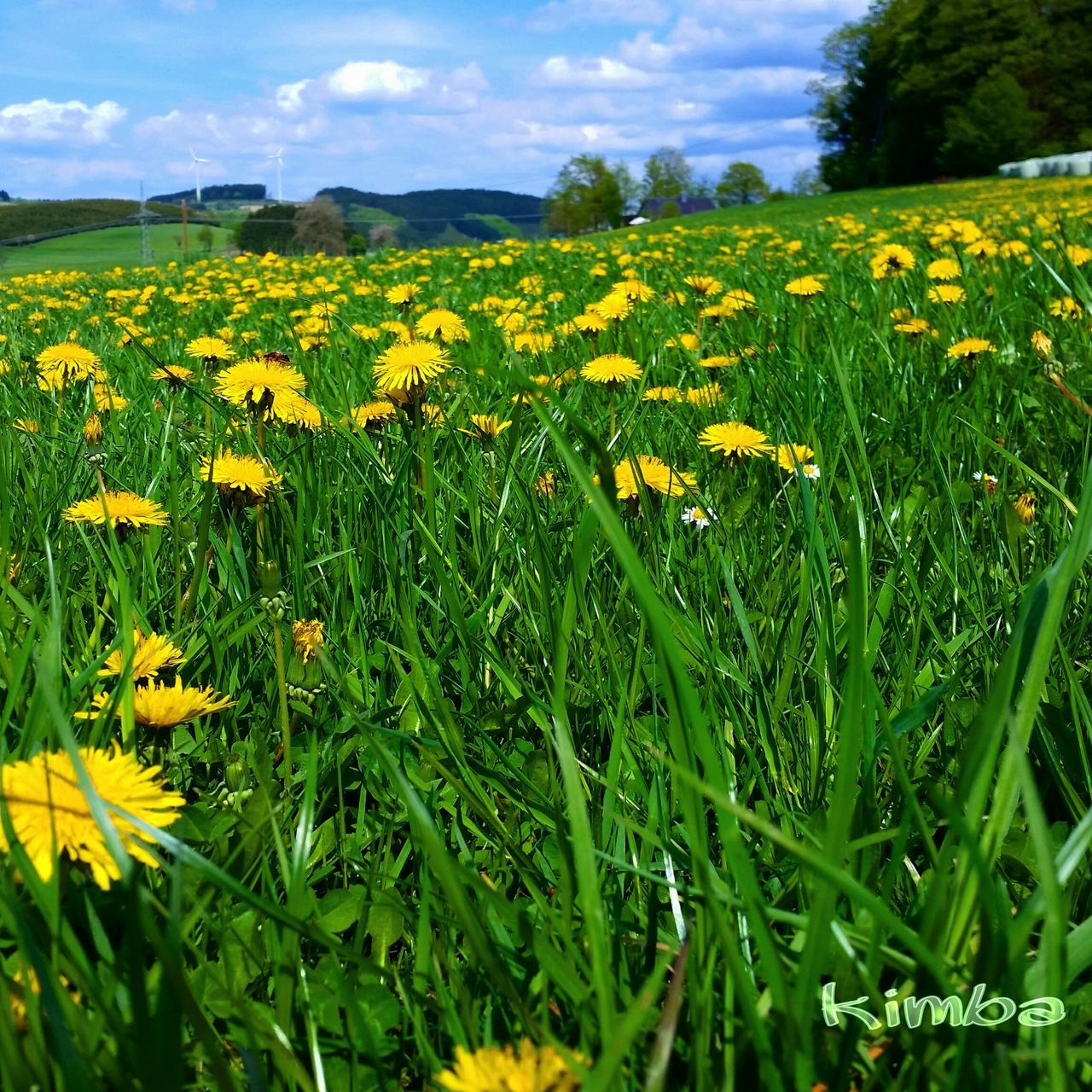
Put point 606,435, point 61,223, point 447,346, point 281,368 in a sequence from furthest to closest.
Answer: point 61,223 → point 447,346 → point 606,435 → point 281,368

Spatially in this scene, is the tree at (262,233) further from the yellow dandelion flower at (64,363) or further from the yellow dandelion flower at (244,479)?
the yellow dandelion flower at (244,479)

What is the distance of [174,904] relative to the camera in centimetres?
45

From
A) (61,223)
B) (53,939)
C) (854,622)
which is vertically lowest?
(53,939)

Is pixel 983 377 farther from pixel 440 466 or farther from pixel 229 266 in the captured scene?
pixel 229 266

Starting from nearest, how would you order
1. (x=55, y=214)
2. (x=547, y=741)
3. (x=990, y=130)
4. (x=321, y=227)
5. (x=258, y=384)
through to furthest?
(x=547, y=741) → (x=258, y=384) → (x=321, y=227) → (x=990, y=130) → (x=55, y=214)

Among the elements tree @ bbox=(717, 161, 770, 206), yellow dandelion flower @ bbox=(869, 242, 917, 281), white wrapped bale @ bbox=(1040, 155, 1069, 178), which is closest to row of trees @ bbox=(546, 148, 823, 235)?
tree @ bbox=(717, 161, 770, 206)

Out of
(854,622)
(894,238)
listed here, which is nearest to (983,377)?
(854,622)

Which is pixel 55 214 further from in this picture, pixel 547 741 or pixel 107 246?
pixel 547 741

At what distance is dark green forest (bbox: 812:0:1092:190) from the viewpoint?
39.6 metres

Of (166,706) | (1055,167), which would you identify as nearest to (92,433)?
(166,706)

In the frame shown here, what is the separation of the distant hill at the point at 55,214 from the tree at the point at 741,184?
5561 cm

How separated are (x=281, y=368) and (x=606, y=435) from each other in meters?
0.61

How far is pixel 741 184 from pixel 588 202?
30.3m

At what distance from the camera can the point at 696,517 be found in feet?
4.57
